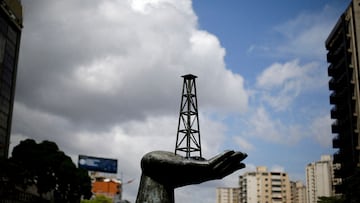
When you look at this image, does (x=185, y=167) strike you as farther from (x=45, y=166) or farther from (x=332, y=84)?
(x=332, y=84)

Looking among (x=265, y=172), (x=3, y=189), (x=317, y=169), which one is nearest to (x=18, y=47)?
(x=3, y=189)

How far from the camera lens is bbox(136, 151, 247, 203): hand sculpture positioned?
4.88 metres

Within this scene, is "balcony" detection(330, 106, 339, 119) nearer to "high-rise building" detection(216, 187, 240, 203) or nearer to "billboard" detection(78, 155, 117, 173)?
"billboard" detection(78, 155, 117, 173)

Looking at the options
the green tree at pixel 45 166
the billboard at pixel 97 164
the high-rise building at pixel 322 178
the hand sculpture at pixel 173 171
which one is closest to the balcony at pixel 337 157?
the billboard at pixel 97 164

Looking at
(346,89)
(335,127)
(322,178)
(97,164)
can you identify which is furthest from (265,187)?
(97,164)

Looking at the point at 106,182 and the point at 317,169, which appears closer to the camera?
the point at 106,182

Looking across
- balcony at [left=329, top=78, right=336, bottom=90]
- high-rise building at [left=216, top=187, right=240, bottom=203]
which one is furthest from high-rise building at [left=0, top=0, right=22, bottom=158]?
high-rise building at [left=216, top=187, right=240, bottom=203]

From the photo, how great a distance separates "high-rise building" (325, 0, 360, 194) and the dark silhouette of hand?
131ft

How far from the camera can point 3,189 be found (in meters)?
A: 31.5

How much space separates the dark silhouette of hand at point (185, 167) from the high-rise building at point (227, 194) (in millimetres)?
144022

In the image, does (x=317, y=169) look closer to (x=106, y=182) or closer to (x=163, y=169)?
(x=106, y=182)

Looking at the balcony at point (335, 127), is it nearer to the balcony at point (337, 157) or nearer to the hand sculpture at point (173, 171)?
the balcony at point (337, 157)

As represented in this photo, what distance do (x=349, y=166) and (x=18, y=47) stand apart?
3203 cm

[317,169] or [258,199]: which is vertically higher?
[317,169]
